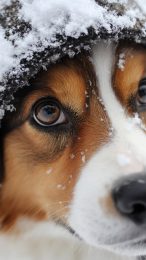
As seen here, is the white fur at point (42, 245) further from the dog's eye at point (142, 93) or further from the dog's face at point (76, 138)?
the dog's eye at point (142, 93)

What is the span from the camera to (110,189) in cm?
169

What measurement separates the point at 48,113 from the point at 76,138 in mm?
144

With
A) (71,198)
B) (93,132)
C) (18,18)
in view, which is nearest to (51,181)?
(71,198)

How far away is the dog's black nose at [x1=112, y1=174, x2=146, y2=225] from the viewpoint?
165cm

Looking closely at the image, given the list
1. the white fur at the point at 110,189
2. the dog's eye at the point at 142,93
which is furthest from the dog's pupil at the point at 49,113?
the dog's eye at the point at 142,93

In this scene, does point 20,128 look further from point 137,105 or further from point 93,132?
point 137,105

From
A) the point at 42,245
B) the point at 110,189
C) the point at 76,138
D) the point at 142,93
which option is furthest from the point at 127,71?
the point at 42,245

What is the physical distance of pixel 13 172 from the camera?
204 centimetres

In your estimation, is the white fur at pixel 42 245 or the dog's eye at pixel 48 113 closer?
the dog's eye at pixel 48 113

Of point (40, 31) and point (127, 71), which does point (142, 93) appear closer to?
point (127, 71)

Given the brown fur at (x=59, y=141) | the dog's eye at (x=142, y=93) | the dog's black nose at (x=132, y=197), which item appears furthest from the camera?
the dog's eye at (x=142, y=93)

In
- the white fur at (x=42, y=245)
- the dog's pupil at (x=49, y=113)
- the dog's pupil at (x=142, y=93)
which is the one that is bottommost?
the white fur at (x=42, y=245)

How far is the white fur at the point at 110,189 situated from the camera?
1.70 m

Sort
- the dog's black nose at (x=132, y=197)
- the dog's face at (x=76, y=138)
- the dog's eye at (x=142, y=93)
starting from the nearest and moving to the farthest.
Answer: the dog's black nose at (x=132, y=197) → the dog's face at (x=76, y=138) → the dog's eye at (x=142, y=93)
